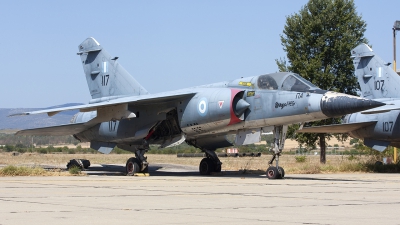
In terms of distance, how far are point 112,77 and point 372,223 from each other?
16057 mm

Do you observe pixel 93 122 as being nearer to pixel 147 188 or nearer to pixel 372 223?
pixel 147 188

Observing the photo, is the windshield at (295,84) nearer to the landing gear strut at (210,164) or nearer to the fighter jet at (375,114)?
the landing gear strut at (210,164)

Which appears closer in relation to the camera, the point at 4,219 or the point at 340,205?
the point at 4,219

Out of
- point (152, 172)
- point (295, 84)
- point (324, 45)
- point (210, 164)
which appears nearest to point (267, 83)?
point (295, 84)

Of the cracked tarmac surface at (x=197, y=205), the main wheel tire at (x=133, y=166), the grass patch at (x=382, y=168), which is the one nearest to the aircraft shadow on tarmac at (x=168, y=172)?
the main wheel tire at (x=133, y=166)

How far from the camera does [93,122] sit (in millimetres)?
20750

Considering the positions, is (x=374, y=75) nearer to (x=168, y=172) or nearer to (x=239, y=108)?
(x=168, y=172)

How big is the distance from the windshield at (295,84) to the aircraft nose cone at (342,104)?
793 mm

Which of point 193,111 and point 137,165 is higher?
point 193,111

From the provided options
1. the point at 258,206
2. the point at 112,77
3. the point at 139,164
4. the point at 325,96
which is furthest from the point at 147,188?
the point at 112,77

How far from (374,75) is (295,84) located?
29.0ft

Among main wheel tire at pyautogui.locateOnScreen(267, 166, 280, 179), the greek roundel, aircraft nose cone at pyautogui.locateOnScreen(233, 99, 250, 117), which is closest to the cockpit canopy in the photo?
aircraft nose cone at pyautogui.locateOnScreen(233, 99, 250, 117)

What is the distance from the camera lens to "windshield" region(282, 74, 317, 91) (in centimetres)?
1669

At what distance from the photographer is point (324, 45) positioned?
104 ft
